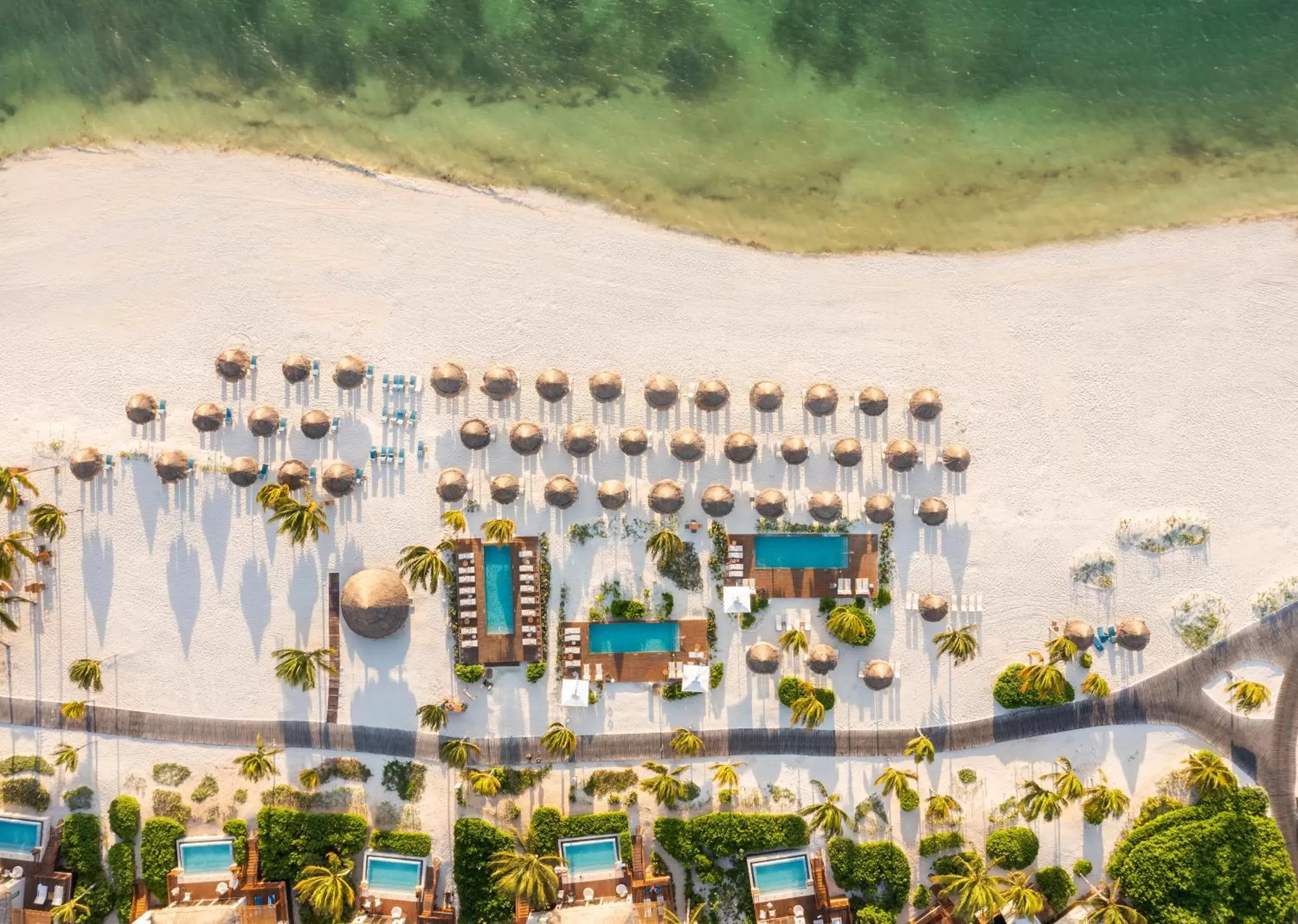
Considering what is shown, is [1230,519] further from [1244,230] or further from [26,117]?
[26,117]

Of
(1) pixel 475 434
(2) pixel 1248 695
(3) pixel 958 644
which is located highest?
(1) pixel 475 434

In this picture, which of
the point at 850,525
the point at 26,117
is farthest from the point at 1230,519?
the point at 26,117

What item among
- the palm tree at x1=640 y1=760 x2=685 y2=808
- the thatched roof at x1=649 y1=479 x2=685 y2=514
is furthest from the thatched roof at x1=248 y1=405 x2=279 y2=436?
the palm tree at x1=640 y1=760 x2=685 y2=808

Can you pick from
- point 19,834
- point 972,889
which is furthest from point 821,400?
point 19,834

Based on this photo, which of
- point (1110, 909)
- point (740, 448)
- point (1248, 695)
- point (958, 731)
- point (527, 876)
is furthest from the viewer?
point (958, 731)

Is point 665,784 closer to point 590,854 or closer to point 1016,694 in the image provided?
point 590,854

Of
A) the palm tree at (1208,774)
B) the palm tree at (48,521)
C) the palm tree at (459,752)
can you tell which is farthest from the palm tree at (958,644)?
the palm tree at (48,521)

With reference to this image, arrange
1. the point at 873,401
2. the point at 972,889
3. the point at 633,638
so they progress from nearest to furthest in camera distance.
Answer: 1. the point at 972,889
2. the point at 873,401
3. the point at 633,638

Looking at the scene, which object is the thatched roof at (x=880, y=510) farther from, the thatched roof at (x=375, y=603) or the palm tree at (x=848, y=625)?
the thatched roof at (x=375, y=603)
